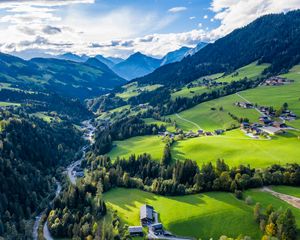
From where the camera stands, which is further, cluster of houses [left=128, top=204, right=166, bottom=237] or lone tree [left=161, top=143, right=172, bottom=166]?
lone tree [left=161, top=143, right=172, bottom=166]

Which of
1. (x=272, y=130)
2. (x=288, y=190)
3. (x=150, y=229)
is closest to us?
(x=150, y=229)

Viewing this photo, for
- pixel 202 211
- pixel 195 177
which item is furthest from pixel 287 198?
pixel 195 177

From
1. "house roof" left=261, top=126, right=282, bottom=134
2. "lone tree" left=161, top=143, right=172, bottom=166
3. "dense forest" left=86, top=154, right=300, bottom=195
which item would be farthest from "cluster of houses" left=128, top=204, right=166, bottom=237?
"house roof" left=261, top=126, right=282, bottom=134

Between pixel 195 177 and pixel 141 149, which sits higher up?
pixel 141 149

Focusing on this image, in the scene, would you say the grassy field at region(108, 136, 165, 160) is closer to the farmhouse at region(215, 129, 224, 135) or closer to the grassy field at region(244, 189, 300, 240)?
the farmhouse at region(215, 129, 224, 135)

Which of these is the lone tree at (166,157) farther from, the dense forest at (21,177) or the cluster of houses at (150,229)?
the dense forest at (21,177)

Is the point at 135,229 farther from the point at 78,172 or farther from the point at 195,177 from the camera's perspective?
the point at 78,172
